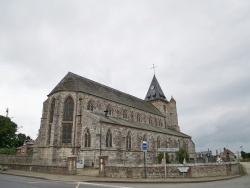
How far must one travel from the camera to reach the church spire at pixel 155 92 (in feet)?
186

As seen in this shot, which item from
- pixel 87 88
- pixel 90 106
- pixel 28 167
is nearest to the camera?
pixel 28 167

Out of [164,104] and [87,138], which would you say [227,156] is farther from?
[164,104]

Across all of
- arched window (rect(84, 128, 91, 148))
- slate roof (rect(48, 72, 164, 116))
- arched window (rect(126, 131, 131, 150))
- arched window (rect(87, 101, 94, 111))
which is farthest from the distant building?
arched window (rect(87, 101, 94, 111))

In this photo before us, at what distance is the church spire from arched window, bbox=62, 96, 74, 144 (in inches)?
1192

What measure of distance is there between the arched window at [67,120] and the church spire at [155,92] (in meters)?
30.3

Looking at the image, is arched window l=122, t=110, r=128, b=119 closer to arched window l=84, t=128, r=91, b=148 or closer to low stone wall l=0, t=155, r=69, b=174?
arched window l=84, t=128, r=91, b=148

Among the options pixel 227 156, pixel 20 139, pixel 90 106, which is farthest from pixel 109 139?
pixel 20 139

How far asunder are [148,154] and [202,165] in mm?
16607

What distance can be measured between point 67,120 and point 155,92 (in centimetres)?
3314

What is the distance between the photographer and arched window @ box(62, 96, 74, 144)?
2791 cm

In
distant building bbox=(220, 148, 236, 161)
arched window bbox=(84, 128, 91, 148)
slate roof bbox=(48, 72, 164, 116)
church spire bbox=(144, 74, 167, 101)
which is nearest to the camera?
arched window bbox=(84, 128, 91, 148)

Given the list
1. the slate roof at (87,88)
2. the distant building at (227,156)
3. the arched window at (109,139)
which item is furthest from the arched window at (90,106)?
the distant building at (227,156)

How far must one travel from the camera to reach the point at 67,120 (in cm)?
2884

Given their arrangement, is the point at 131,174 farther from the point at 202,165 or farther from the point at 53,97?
the point at 53,97
